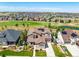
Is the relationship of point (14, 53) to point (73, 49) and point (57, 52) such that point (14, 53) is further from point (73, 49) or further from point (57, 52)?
point (73, 49)

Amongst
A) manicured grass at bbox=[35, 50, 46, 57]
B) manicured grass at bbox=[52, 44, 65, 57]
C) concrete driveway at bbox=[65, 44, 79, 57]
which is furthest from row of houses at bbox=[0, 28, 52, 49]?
concrete driveway at bbox=[65, 44, 79, 57]

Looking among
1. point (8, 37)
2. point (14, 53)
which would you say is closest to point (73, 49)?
point (14, 53)

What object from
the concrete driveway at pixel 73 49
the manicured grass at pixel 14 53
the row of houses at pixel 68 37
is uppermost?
the row of houses at pixel 68 37

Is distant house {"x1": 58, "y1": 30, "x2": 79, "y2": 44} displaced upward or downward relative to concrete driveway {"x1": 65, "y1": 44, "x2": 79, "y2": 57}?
upward

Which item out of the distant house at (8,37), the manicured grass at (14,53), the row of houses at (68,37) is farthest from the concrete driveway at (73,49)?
the distant house at (8,37)

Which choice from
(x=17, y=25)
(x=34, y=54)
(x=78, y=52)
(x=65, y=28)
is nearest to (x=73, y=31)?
(x=65, y=28)

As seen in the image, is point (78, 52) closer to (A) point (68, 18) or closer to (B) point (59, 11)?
(A) point (68, 18)

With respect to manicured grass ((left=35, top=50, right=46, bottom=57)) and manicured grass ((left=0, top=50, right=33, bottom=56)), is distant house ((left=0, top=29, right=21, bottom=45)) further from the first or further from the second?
manicured grass ((left=35, top=50, right=46, bottom=57))

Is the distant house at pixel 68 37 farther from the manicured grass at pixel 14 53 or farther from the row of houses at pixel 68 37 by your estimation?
the manicured grass at pixel 14 53
